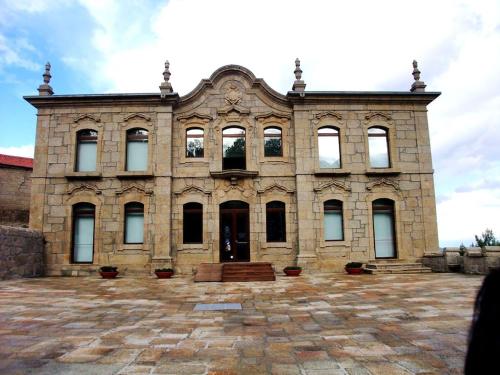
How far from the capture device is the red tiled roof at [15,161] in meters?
22.9

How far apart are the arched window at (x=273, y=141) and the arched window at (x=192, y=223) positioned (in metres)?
4.11

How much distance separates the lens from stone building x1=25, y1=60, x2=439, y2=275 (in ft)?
54.1

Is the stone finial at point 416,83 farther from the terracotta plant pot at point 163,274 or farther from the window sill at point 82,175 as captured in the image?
the window sill at point 82,175

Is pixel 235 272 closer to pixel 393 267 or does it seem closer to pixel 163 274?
pixel 163 274

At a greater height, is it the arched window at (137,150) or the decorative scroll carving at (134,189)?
the arched window at (137,150)

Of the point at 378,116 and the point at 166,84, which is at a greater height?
the point at 166,84

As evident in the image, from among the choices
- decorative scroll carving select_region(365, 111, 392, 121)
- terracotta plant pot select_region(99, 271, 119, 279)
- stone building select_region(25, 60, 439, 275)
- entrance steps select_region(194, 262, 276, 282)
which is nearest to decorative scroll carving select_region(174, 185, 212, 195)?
stone building select_region(25, 60, 439, 275)

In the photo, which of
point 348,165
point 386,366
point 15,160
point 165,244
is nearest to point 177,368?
point 386,366

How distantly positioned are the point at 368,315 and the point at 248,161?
10521 mm

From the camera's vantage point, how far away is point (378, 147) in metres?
17.7

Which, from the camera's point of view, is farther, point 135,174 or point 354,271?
point 135,174

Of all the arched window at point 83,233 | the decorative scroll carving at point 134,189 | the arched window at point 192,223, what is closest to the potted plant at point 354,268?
the arched window at point 192,223

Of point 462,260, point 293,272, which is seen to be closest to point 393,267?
point 462,260

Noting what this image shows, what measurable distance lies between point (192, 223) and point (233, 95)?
6.23 meters
